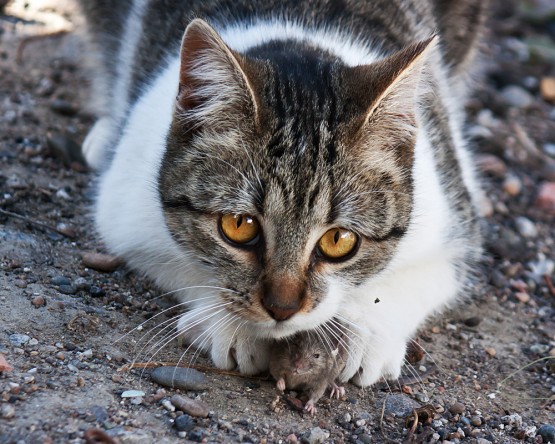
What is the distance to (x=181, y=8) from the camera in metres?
4.86

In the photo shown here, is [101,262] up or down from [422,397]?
down

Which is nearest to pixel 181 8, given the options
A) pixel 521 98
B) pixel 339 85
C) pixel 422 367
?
pixel 339 85

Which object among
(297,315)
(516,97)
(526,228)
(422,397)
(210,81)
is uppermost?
(516,97)

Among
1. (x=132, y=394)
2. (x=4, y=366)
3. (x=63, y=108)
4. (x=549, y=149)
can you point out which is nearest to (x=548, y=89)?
(x=549, y=149)

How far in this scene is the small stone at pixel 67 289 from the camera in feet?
12.1

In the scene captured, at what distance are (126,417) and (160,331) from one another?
67cm

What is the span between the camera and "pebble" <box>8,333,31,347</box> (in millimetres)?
3203

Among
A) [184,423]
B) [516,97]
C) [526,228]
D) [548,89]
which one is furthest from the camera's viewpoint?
[548,89]

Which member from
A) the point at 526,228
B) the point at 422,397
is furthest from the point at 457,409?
the point at 526,228

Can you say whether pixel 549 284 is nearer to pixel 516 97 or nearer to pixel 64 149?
pixel 516 97

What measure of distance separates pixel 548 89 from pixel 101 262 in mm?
4340

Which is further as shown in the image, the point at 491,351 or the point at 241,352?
the point at 491,351

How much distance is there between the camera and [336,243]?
322cm

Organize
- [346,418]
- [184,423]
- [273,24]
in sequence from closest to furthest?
[184,423] → [346,418] → [273,24]
